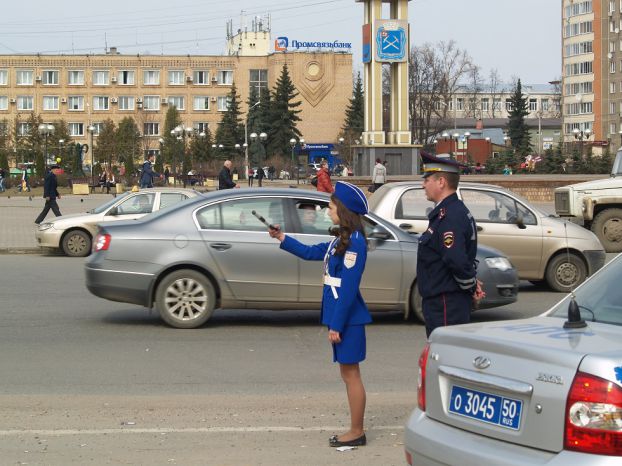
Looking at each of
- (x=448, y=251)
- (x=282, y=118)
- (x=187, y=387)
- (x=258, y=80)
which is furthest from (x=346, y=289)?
(x=258, y=80)

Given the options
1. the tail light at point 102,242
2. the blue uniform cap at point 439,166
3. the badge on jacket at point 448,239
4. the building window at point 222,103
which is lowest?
the tail light at point 102,242

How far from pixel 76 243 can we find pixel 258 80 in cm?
9615

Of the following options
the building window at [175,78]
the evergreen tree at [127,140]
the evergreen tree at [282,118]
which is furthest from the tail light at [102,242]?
the building window at [175,78]

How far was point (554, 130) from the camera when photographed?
159125 mm

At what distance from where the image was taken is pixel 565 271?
15.7m

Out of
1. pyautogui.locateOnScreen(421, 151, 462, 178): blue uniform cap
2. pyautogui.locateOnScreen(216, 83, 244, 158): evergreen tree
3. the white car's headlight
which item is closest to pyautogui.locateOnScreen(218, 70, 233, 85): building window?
pyautogui.locateOnScreen(216, 83, 244, 158): evergreen tree

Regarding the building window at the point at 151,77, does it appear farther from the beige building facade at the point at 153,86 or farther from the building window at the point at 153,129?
the building window at the point at 153,129

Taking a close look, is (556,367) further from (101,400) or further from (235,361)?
(235,361)

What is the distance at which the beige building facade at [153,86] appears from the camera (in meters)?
112

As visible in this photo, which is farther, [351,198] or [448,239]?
[351,198]

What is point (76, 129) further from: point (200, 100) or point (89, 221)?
point (89, 221)

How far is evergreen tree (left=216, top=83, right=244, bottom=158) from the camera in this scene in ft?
343

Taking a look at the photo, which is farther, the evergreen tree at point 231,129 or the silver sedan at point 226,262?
the evergreen tree at point 231,129

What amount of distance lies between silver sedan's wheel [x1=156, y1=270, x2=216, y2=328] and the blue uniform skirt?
5.44 metres
